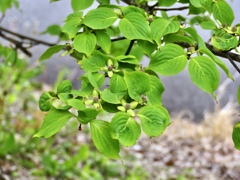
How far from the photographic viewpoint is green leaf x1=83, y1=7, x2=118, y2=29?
85cm

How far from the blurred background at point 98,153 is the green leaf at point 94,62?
4.58 feet

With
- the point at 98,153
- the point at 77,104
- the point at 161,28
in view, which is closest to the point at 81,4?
the point at 161,28

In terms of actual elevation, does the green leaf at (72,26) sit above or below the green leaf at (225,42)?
above

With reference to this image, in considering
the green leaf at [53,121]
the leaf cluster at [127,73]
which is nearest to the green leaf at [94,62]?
the leaf cluster at [127,73]

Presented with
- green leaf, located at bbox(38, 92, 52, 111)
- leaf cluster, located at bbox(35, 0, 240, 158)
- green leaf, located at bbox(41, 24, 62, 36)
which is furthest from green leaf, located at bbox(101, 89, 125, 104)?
green leaf, located at bbox(41, 24, 62, 36)

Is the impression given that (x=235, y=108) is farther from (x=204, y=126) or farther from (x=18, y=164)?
(x=18, y=164)

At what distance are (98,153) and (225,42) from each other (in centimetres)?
260

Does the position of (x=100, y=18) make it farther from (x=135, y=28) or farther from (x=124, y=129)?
(x=124, y=129)

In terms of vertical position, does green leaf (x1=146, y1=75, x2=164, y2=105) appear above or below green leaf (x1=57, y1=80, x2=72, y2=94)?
below

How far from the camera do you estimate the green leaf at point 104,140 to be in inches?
28.8

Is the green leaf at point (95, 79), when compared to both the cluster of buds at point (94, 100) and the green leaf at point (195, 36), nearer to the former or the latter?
the cluster of buds at point (94, 100)

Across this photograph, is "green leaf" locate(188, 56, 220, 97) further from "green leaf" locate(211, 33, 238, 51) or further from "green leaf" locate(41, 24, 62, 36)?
"green leaf" locate(41, 24, 62, 36)

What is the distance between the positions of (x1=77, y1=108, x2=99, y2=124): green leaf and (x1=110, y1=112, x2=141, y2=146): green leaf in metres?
0.04

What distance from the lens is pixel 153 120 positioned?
721mm
